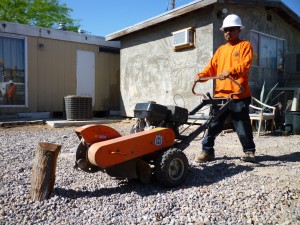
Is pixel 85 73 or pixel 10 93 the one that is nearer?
pixel 10 93

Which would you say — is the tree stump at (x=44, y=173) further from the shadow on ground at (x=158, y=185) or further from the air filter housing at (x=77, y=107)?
the air filter housing at (x=77, y=107)

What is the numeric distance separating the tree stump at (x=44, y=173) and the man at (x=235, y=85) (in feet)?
7.06

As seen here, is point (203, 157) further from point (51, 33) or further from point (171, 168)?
point (51, 33)

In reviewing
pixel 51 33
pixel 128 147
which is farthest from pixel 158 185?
pixel 51 33

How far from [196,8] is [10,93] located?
21.2 feet

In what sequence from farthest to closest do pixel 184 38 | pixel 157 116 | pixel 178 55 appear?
pixel 178 55, pixel 184 38, pixel 157 116

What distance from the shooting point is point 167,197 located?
10.1 feet

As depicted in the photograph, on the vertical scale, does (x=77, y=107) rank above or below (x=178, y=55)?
below

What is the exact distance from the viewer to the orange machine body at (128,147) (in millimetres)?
2980

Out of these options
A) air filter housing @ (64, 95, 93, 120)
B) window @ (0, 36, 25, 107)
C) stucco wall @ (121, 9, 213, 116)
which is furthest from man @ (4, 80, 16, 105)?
stucco wall @ (121, 9, 213, 116)

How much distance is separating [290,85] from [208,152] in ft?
24.0

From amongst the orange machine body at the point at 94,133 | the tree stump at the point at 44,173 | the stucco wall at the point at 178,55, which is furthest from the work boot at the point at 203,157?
the stucco wall at the point at 178,55

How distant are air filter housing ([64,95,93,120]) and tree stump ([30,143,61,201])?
6.65 meters

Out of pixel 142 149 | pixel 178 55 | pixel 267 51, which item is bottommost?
pixel 142 149
